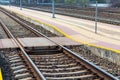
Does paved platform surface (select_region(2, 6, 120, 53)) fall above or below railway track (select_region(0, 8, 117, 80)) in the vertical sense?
above

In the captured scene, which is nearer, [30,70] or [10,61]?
[30,70]

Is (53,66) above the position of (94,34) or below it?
below

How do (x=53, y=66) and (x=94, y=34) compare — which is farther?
(x=94, y=34)

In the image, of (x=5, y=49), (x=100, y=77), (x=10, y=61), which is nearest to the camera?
(x=100, y=77)

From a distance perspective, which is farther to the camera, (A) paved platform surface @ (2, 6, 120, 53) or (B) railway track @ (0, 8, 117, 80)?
Answer: (A) paved platform surface @ (2, 6, 120, 53)

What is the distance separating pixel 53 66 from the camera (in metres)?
11.1

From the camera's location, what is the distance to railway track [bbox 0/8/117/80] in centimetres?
960

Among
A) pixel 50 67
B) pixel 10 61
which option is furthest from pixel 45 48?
pixel 50 67

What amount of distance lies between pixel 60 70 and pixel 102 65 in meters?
1.73

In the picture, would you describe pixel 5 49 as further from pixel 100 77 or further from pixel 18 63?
pixel 100 77

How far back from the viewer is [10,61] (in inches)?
479

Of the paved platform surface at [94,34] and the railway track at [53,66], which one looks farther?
the paved platform surface at [94,34]

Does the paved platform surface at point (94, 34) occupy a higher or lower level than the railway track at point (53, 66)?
higher

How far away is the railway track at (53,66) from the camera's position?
9.60 meters
